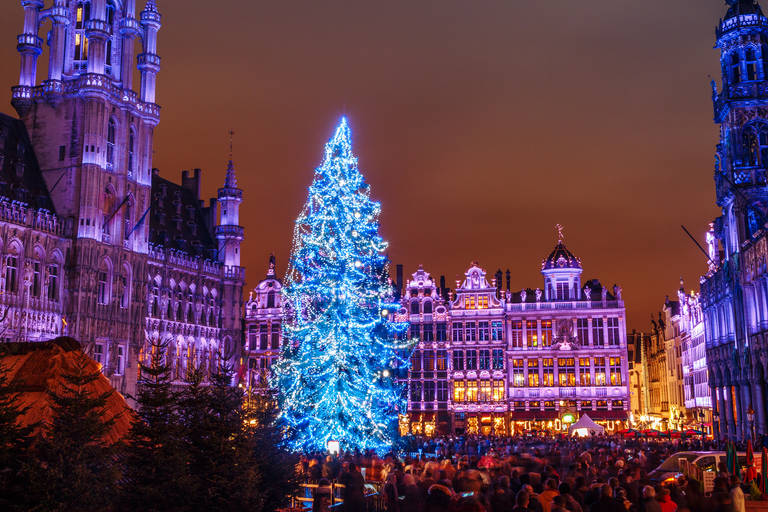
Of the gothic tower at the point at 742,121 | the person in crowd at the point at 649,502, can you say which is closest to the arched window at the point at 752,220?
the gothic tower at the point at 742,121

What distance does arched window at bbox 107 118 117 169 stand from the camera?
48062 mm

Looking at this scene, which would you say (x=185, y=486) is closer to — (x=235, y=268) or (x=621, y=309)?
(x=235, y=268)

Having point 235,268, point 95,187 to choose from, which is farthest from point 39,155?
point 235,268

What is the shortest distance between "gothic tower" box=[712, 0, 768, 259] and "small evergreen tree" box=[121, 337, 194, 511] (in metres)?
41.0

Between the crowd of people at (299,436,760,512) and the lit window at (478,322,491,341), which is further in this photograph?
the lit window at (478,322,491,341)

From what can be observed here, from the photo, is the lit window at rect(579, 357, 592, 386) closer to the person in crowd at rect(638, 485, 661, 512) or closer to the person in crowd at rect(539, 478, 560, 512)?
the person in crowd at rect(539, 478, 560, 512)

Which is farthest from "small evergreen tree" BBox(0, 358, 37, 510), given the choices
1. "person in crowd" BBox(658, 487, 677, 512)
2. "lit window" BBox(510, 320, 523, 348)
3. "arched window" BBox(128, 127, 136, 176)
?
"lit window" BBox(510, 320, 523, 348)

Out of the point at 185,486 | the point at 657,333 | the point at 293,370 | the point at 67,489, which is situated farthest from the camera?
the point at 657,333

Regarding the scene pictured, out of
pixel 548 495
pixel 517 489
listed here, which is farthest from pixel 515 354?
pixel 548 495

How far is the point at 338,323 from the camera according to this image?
89.6 ft

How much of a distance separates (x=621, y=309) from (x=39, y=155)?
1918 inches

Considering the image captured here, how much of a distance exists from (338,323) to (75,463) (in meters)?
16.2

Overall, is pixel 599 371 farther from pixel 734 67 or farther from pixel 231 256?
pixel 231 256

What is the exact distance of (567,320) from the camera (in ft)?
228
